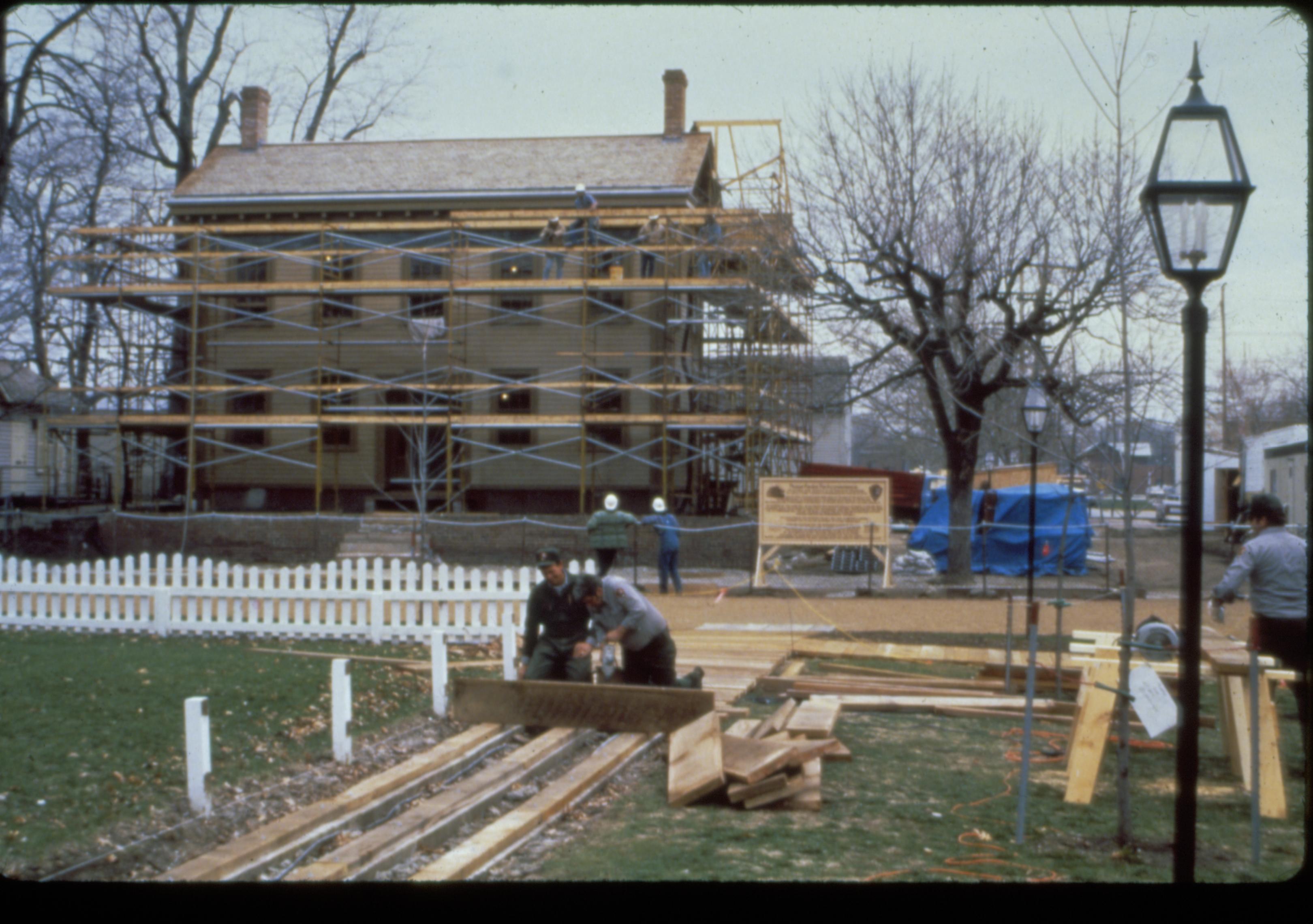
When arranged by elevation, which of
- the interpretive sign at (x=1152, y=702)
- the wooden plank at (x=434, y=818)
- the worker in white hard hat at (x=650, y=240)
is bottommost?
the wooden plank at (x=434, y=818)

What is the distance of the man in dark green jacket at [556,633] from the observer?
9633 millimetres

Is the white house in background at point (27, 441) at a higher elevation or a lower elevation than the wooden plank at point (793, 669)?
higher

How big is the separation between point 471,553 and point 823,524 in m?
8.17

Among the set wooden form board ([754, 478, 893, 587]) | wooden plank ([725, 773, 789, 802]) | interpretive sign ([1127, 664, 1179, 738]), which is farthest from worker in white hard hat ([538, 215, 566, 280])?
interpretive sign ([1127, 664, 1179, 738])

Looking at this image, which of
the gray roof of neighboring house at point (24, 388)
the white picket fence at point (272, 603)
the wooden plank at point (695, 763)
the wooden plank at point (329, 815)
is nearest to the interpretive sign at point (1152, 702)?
the wooden plank at point (695, 763)

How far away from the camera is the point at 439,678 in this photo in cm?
973

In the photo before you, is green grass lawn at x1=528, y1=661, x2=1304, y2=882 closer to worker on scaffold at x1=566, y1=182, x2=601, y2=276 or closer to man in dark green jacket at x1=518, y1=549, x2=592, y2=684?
man in dark green jacket at x1=518, y1=549, x2=592, y2=684

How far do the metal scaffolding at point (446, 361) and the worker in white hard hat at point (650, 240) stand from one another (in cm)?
15

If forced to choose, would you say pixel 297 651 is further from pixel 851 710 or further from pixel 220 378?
pixel 220 378

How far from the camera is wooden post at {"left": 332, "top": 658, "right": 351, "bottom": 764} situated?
8047 mm

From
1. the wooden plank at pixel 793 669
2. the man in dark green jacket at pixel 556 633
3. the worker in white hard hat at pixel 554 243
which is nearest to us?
the man in dark green jacket at pixel 556 633

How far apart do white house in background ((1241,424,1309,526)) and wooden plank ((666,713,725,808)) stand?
25.4 meters

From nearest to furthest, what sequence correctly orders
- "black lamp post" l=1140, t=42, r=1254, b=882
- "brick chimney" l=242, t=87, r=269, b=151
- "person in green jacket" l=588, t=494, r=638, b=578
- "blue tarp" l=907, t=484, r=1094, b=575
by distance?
"black lamp post" l=1140, t=42, r=1254, b=882 < "person in green jacket" l=588, t=494, r=638, b=578 < "blue tarp" l=907, t=484, r=1094, b=575 < "brick chimney" l=242, t=87, r=269, b=151

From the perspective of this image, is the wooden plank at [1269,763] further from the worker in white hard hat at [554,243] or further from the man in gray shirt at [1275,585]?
the worker in white hard hat at [554,243]
